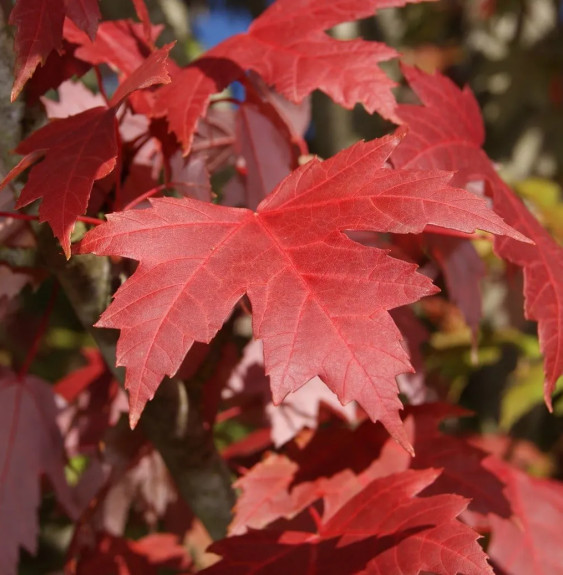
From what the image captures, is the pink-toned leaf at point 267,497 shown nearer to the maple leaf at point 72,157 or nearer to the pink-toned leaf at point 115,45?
the maple leaf at point 72,157

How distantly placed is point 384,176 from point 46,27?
299 mm

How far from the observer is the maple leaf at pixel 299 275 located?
479 millimetres

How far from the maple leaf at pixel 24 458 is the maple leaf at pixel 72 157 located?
337 mm

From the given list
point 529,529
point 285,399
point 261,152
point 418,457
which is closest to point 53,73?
point 261,152

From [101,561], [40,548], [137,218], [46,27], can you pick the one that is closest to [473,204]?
[137,218]

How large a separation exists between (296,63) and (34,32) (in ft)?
0.82

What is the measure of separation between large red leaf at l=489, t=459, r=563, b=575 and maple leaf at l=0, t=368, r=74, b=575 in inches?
19.8

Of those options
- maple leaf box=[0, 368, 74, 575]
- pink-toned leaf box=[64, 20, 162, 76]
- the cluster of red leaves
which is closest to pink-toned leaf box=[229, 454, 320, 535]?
the cluster of red leaves

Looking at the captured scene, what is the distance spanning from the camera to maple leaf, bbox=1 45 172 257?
534 mm

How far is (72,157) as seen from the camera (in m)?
0.58

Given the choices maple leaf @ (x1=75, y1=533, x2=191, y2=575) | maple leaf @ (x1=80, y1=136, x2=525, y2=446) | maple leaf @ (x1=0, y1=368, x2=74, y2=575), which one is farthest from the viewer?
maple leaf @ (x1=75, y1=533, x2=191, y2=575)

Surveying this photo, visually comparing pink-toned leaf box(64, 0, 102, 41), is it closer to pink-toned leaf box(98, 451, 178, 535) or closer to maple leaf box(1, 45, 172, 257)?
maple leaf box(1, 45, 172, 257)

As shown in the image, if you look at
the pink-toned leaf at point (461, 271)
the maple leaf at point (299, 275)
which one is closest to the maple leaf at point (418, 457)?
the pink-toned leaf at point (461, 271)

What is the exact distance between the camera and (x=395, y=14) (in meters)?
2.91
